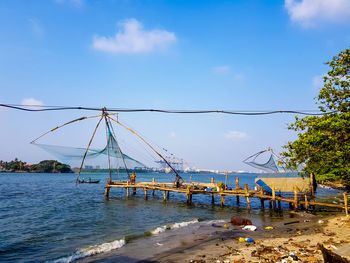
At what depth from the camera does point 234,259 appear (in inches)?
281

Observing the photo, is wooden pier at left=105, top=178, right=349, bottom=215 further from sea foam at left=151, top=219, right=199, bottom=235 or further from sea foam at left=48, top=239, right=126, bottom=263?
sea foam at left=48, top=239, right=126, bottom=263

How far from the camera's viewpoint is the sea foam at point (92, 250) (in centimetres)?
835

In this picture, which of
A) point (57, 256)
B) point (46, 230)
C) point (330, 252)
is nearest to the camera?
point (330, 252)

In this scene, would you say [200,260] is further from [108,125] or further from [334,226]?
[108,125]

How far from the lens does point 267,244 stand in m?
8.64

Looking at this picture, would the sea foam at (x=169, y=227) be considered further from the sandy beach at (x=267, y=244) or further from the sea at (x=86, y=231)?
the sandy beach at (x=267, y=244)

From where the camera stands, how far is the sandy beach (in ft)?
23.5

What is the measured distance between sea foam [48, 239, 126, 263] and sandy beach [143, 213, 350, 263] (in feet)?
7.97

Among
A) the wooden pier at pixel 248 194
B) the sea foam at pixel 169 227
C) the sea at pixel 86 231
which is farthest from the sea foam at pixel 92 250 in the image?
the wooden pier at pixel 248 194

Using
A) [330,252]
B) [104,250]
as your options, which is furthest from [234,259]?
[104,250]

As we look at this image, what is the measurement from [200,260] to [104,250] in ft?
13.4

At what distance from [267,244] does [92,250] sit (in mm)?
6624

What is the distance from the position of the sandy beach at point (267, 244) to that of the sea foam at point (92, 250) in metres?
2.43

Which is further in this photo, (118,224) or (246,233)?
(118,224)
